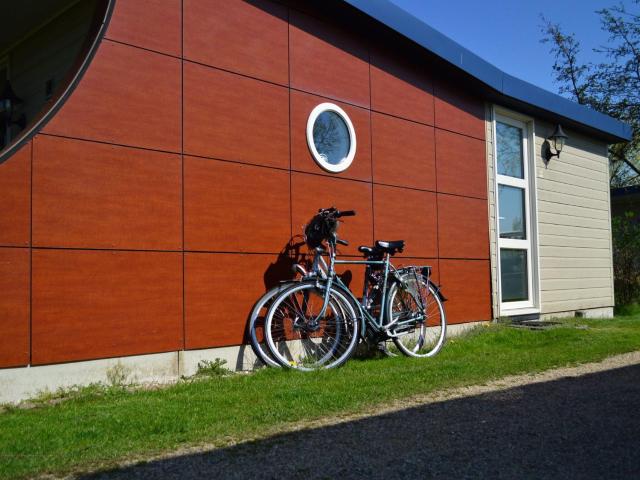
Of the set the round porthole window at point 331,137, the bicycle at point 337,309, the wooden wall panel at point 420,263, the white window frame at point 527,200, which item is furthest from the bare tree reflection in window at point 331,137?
the white window frame at point 527,200

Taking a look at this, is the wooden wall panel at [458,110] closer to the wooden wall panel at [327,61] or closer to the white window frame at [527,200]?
the white window frame at [527,200]

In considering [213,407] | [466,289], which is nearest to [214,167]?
[213,407]

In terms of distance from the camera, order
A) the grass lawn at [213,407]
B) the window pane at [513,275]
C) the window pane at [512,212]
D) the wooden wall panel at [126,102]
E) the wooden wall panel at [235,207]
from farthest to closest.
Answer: the window pane at [512,212]
the window pane at [513,275]
the wooden wall panel at [235,207]
the wooden wall panel at [126,102]
the grass lawn at [213,407]

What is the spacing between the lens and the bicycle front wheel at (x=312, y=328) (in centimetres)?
534

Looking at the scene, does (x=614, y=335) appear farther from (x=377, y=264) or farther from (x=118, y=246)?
(x=118, y=246)

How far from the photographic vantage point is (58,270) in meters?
4.30

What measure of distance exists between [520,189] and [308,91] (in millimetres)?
4316

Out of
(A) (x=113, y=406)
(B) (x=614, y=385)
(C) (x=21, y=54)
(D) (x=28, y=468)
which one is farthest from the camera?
(C) (x=21, y=54)

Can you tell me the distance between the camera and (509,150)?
9102 millimetres

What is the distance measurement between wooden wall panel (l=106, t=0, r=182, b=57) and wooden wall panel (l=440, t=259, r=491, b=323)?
399cm

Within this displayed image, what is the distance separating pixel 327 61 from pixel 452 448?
446cm

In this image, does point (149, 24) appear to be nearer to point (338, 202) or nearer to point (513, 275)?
point (338, 202)

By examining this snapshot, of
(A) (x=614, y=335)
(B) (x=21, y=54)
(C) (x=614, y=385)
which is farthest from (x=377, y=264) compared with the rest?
(B) (x=21, y=54)

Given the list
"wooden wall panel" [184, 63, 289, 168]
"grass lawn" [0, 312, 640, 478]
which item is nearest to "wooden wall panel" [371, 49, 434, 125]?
"wooden wall panel" [184, 63, 289, 168]
